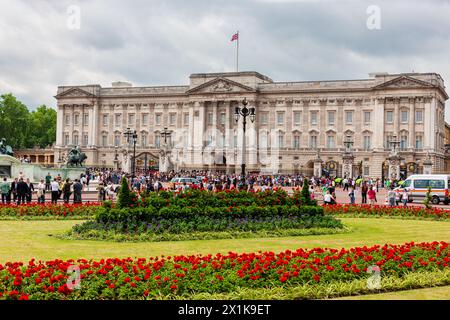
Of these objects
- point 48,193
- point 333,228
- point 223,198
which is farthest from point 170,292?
point 48,193

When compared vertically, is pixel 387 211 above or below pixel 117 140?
below

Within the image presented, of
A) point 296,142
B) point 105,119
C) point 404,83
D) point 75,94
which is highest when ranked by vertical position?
point 75,94

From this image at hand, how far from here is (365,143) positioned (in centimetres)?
7931

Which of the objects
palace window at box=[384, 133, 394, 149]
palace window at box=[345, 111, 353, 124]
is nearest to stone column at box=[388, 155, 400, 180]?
palace window at box=[384, 133, 394, 149]

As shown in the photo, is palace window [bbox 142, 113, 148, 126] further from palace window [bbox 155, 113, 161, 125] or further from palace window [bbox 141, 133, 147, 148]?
palace window [bbox 155, 113, 161, 125]

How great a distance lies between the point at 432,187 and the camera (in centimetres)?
3756

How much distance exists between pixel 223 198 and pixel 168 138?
69159 mm

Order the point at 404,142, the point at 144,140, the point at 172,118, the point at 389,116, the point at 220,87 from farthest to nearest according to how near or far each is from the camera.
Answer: the point at 144,140, the point at 172,118, the point at 220,87, the point at 389,116, the point at 404,142

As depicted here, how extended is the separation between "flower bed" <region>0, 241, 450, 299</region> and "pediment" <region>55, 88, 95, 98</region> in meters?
84.3

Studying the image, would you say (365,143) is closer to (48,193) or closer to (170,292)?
(48,193)

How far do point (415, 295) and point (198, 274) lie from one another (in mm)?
3795

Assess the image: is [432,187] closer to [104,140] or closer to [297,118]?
[297,118]

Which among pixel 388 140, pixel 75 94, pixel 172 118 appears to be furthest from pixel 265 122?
pixel 75 94

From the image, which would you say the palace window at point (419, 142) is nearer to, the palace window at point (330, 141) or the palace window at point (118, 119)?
the palace window at point (330, 141)
